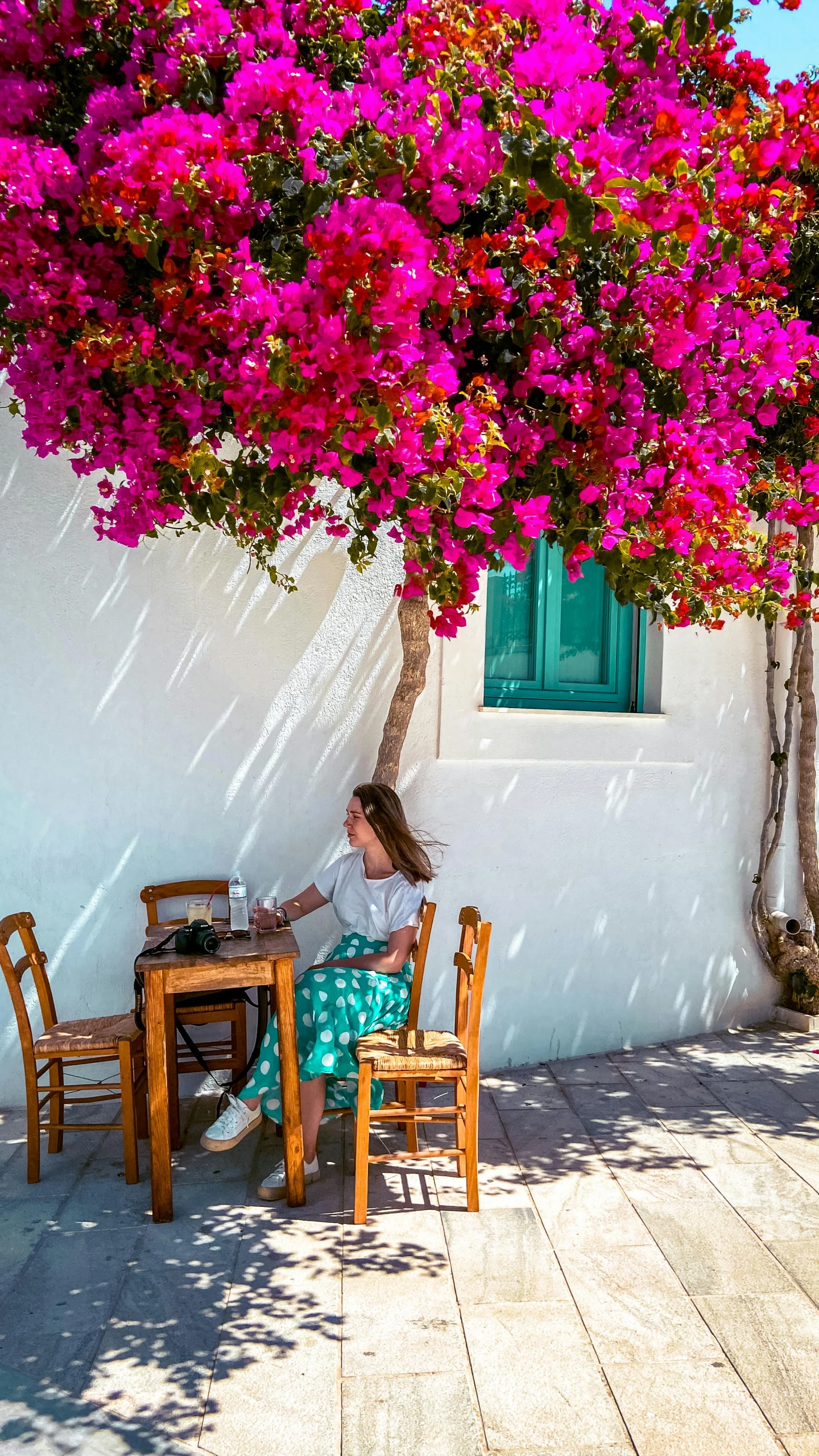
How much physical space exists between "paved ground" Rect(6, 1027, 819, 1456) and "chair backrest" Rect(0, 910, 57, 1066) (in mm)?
480

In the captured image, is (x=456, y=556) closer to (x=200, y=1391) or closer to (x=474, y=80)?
(x=474, y=80)

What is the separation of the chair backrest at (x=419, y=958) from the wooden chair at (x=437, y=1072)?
155 mm

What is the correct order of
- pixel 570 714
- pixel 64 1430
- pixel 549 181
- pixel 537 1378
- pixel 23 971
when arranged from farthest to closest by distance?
1. pixel 570 714
2. pixel 23 971
3. pixel 537 1378
4. pixel 64 1430
5. pixel 549 181

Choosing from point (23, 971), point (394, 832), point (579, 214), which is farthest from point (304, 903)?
point (579, 214)

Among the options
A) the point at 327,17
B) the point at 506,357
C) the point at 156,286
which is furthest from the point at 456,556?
the point at 327,17

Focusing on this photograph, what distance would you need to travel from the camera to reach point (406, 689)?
439 centimetres

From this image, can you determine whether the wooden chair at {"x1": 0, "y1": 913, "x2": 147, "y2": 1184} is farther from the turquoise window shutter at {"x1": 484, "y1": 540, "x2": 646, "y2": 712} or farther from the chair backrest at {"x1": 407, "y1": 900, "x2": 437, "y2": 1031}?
the turquoise window shutter at {"x1": 484, "y1": 540, "x2": 646, "y2": 712}

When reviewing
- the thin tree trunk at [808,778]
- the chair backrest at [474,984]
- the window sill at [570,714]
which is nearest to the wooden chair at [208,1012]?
the chair backrest at [474,984]

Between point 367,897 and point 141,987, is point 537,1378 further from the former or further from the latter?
point 141,987

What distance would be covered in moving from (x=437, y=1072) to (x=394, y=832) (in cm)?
88

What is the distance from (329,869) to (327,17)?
270 cm

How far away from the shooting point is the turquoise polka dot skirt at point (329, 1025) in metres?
3.49

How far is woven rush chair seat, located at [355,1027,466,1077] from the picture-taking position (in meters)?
3.32

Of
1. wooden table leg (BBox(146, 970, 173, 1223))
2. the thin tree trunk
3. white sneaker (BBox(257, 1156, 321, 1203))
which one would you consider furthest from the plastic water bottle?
the thin tree trunk
